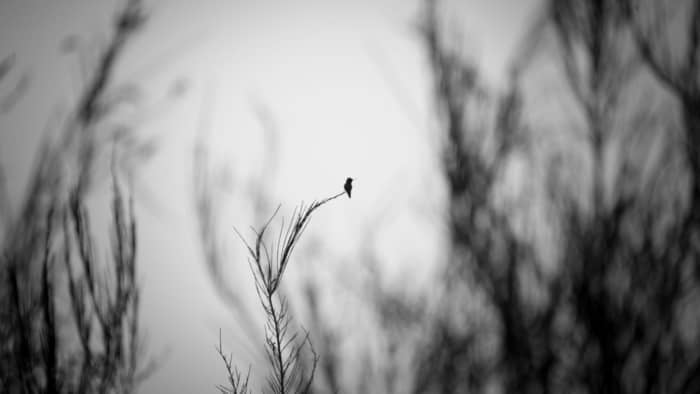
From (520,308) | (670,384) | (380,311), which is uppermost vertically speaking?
(380,311)

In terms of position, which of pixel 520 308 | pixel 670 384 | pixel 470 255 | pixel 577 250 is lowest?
pixel 670 384

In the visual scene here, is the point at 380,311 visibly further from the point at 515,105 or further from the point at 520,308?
the point at 515,105

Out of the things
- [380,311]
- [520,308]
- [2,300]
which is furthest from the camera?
[380,311]

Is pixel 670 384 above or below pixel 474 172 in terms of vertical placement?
below

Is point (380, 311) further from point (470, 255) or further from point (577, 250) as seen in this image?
point (577, 250)

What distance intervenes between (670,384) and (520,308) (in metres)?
0.74

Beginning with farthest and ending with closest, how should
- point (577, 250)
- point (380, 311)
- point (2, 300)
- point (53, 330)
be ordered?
point (380, 311) < point (577, 250) < point (2, 300) < point (53, 330)

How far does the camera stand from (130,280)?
3.17ft

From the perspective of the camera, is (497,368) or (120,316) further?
(497,368)

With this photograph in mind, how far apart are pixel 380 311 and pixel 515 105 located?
2.17 m

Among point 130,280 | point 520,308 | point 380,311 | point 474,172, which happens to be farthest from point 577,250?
point 130,280

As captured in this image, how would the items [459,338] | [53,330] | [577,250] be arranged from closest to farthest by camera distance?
[53,330] → [577,250] → [459,338]

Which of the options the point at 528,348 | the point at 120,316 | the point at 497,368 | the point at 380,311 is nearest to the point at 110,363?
the point at 120,316

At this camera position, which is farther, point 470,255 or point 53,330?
point 470,255
